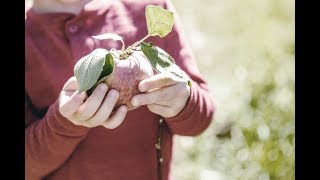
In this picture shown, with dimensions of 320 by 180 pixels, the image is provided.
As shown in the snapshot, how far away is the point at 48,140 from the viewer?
1.12 m

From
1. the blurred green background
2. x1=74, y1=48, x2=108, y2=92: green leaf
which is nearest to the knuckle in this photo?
x1=74, y1=48, x2=108, y2=92: green leaf

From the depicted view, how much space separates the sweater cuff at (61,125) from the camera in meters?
1.06

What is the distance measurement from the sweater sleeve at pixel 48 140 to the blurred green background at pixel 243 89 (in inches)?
34.4

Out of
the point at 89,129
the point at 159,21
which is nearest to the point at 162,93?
the point at 159,21

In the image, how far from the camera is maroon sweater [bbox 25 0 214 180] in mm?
1156

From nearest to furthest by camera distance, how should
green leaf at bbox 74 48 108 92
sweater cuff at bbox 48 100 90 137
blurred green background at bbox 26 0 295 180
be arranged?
green leaf at bbox 74 48 108 92 < sweater cuff at bbox 48 100 90 137 < blurred green background at bbox 26 0 295 180

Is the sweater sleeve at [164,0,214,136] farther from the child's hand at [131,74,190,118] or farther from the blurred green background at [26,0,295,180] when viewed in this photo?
the blurred green background at [26,0,295,180]

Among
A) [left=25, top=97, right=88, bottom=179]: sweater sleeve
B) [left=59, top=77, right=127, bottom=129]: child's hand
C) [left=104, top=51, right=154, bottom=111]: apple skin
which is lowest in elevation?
[left=25, top=97, right=88, bottom=179]: sweater sleeve

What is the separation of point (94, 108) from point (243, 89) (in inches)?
53.2

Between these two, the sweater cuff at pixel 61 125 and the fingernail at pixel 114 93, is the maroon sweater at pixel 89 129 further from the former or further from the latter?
the fingernail at pixel 114 93

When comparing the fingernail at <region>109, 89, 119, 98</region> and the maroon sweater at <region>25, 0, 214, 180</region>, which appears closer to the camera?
the fingernail at <region>109, 89, 119, 98</region>

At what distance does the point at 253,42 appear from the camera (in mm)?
2375

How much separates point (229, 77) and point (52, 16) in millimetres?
1211

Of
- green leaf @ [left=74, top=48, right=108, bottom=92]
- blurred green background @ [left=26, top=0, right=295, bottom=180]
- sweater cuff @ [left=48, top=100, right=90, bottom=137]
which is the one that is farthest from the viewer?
blurred green background @ [left=26, top=0, right=295, bottom=180]
